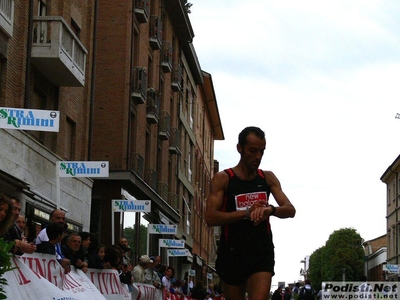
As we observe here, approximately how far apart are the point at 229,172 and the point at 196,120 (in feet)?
195

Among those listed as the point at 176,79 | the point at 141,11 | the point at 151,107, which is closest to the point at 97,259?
the point at 141,11

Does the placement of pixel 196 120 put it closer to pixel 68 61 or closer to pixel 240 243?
pixel 68 61

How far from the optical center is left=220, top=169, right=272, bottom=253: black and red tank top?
7.15 metres

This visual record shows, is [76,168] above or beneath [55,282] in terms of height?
above

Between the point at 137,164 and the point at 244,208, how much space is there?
2959cm

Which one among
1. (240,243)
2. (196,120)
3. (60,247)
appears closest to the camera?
(240,243)

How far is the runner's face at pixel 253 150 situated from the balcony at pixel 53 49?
57.4 ft

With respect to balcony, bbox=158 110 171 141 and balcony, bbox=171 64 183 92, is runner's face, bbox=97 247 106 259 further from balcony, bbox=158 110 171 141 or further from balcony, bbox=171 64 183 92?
balcony, bbox=171 64 183 92

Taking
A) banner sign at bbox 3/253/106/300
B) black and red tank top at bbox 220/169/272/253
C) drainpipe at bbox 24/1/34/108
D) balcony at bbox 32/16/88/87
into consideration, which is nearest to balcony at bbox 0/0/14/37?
drainpipe at bbox 24/1/34/108

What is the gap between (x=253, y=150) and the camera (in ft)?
23.3

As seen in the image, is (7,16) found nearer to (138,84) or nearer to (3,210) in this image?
(3,210)

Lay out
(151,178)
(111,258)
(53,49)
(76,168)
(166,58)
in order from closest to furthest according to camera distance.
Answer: (111,258) → (76,168) → (53,49) → (151,178) → (166,58)

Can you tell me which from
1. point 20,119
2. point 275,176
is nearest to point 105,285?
point 20,119

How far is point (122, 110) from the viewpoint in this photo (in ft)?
114
